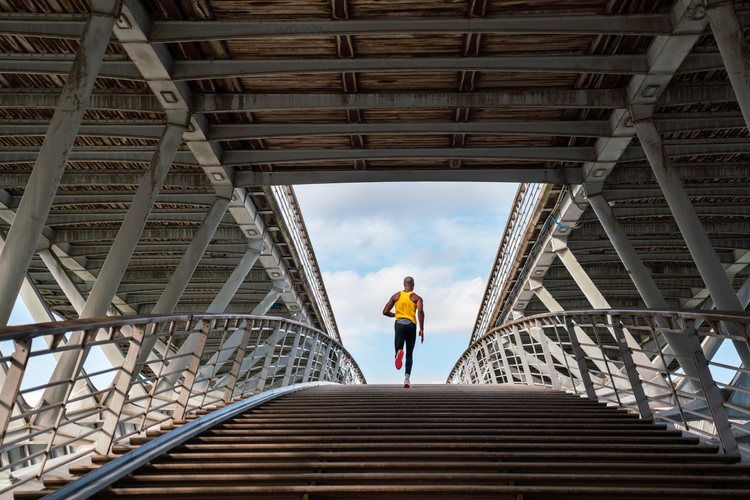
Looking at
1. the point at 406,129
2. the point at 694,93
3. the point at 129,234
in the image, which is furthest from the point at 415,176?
the point at 129,234

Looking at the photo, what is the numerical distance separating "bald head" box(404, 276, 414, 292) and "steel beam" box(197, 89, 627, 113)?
297cm

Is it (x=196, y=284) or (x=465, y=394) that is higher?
(x=196, y=284)

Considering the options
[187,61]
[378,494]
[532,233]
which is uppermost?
[532,233]

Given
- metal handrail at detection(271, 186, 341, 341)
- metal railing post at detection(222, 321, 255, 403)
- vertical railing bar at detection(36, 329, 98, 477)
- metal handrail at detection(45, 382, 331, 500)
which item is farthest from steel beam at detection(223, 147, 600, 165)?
vertical railing bar at detection(36, 329, 98, 477)

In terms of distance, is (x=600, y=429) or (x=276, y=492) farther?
(x=600, y=429)

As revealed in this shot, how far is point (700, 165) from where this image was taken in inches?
471

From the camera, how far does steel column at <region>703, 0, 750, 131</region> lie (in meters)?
6.25

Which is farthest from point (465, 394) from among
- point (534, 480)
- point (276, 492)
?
point (276, 492)

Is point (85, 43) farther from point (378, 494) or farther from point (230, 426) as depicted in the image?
point (378, 494)

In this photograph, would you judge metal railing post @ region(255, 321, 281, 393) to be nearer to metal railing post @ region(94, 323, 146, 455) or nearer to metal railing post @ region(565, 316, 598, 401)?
metal railing post @ region(94, 323, 146, 455)

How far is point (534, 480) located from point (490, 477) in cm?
33

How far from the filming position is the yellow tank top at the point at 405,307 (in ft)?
30.3

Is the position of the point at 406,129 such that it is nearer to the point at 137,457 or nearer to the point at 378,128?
the point at 378,128

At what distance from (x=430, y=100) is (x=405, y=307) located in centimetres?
361
